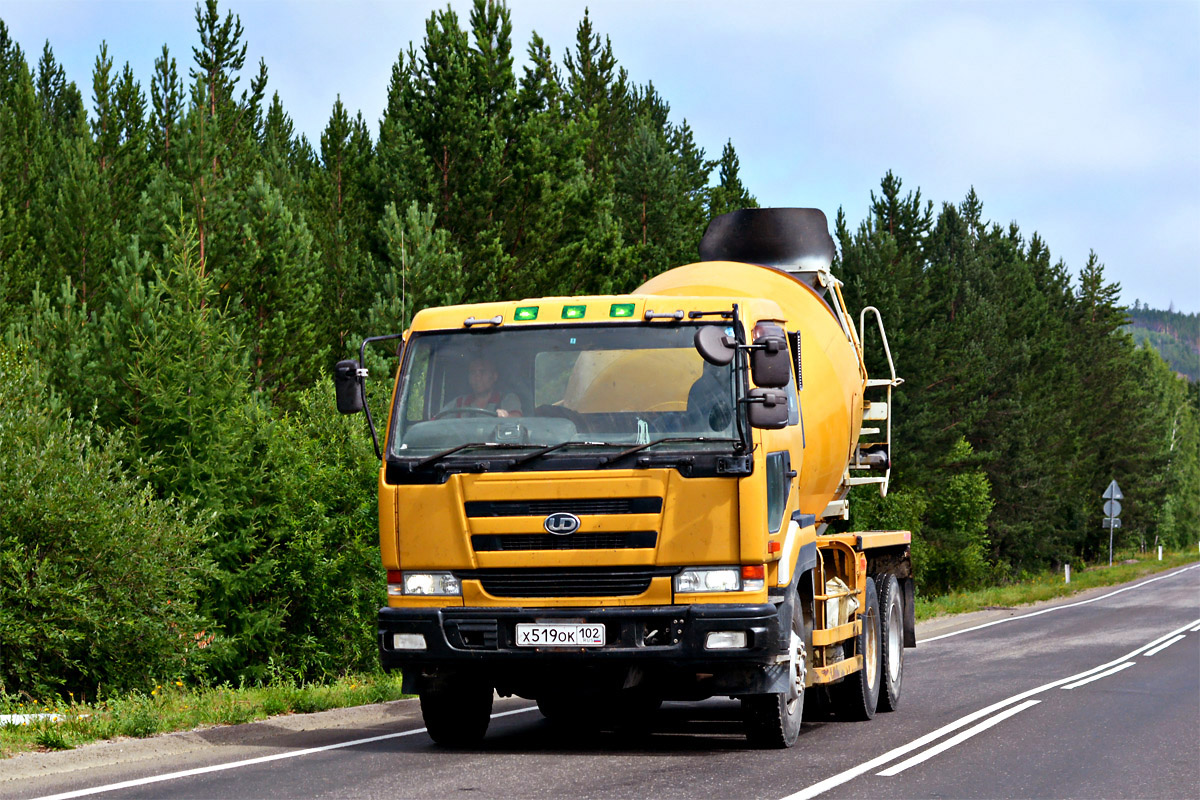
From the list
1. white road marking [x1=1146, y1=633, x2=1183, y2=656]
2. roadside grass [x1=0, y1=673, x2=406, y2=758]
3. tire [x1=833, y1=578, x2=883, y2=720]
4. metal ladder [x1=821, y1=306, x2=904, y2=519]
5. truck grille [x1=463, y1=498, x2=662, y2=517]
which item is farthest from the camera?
white road marking [x1=1146, y1=633, x2=1183, y2=656]

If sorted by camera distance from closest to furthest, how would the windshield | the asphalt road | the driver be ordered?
the asphalt road
the windshield
the driver

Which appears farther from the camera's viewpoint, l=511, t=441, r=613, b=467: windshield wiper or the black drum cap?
the black drum cap

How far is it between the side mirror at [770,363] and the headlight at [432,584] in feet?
7.75

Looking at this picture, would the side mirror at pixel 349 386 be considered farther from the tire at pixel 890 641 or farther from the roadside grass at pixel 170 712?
the tire at pixel 890 641

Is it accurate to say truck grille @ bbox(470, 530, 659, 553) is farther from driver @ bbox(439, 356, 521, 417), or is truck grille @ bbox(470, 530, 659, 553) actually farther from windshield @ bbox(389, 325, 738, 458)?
driver @ bbox(439, 356, 521, 417)

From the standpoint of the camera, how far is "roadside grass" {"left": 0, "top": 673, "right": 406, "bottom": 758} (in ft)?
32.4

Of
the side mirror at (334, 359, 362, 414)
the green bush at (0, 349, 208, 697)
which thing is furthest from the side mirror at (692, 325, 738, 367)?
the green bush at (0, 349, 208, 697)

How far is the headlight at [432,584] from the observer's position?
368 inches

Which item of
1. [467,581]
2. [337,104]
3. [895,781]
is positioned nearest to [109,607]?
[467,581]

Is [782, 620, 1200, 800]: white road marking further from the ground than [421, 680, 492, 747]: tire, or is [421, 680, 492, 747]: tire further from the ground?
[421, 680, 492, 747]: tire

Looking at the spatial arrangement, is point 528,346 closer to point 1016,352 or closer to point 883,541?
point 883,541

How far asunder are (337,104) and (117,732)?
50105mm

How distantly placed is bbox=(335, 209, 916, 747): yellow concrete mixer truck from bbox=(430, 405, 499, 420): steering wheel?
1 centimetres

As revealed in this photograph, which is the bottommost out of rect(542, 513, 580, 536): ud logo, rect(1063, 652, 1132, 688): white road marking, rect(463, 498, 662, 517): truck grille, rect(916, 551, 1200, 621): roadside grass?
rect(916, 551, 1200, 621): roadside grass
